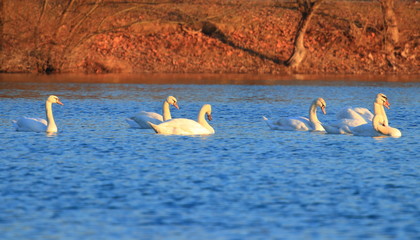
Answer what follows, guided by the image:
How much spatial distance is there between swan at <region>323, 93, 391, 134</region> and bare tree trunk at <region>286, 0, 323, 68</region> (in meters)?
21.4

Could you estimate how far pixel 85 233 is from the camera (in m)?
8.59

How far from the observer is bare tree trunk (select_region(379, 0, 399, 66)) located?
43469mm

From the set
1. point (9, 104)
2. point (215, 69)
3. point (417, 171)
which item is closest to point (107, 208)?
point (417, 171)

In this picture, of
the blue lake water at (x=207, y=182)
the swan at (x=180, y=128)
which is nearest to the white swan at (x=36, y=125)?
the blue lake water at (x=207, y=182)

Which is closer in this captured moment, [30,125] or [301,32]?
[30,125]

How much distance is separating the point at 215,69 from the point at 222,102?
15141mm

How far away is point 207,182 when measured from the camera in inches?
458

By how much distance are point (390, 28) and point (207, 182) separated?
34369mm

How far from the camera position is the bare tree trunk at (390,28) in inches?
1711

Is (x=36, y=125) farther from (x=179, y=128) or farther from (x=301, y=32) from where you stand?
(x=301, y=32)

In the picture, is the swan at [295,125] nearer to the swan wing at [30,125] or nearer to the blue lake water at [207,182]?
the blue lake water at [207,182]

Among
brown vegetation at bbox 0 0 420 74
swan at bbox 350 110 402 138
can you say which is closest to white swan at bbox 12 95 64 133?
swan at bbox 350 110 402 138

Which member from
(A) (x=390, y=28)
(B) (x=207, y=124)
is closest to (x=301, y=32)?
(A) (x=390, y=28)

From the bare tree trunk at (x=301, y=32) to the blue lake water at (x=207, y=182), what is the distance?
1962 centimetres
